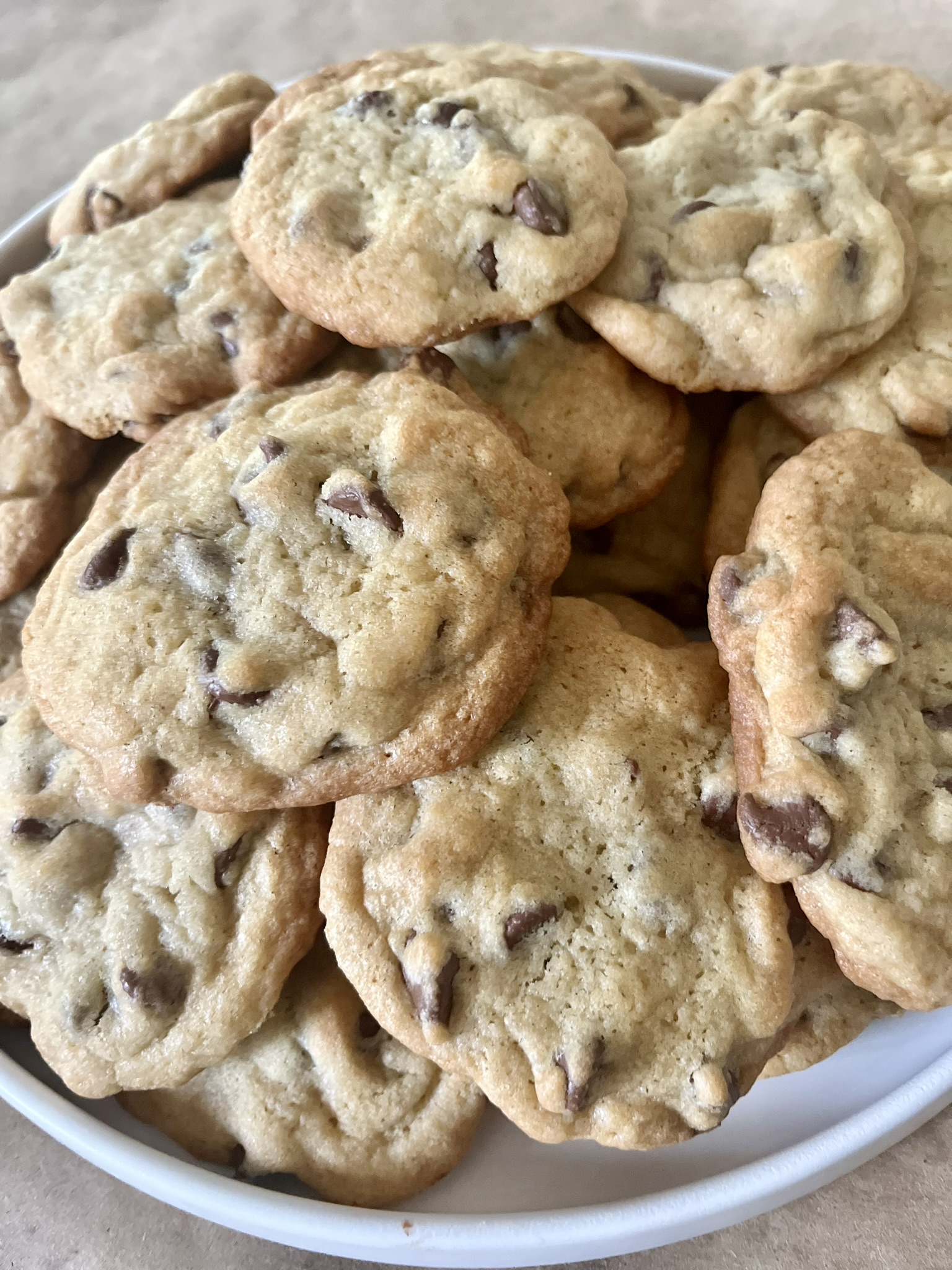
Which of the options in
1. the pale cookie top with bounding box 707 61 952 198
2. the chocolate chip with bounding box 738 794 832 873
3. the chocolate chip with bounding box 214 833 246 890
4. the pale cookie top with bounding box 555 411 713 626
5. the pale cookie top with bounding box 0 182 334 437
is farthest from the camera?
the pale cookie top with bounding box 707 61 952 198

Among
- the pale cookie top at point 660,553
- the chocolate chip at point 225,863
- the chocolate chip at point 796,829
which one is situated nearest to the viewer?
the chocolate chip at point 796,829

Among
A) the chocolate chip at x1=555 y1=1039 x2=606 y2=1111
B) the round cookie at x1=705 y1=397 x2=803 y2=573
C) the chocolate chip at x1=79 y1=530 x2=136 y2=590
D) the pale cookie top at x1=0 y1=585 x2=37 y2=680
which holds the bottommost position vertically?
the chocolate chip at x1=555 y1=1039 x2=606 y2=1111

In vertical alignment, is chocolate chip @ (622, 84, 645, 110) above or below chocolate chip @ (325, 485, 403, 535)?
above

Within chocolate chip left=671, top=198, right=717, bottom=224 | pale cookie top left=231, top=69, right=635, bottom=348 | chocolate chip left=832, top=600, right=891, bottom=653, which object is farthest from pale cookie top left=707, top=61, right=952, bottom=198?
chocolate chip left=832, top=600, right=891, bottom=653

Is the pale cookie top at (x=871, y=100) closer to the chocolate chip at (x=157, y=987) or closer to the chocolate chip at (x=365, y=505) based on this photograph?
the chocolate chip at (x=365, y=505)

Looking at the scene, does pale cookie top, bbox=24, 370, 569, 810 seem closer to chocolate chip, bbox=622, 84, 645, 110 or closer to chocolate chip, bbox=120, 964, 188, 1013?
chocolate chip, bbox=120, 964, 188, 1013

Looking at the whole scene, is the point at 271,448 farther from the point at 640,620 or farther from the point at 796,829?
the point at 796,829

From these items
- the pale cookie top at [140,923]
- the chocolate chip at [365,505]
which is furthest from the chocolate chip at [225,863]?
the chocolate chip at [365,505]
